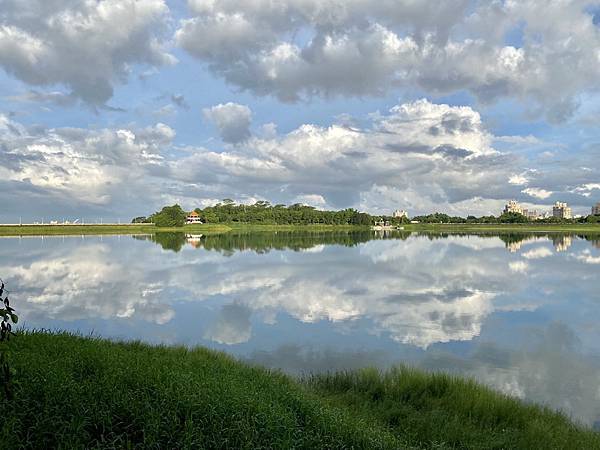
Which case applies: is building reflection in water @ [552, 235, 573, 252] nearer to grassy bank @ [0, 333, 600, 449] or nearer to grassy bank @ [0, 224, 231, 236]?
grassy bank @ [0, 333, 600, 449]

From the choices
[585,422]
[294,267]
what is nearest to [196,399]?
[585,422]

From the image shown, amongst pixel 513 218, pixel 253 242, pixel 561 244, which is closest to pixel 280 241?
pixel 253 242

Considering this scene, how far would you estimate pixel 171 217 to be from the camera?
126500 mm

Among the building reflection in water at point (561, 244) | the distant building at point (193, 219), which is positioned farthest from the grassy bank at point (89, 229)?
the building reflection in water at point (561, 244)

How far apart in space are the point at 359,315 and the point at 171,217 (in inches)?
4590

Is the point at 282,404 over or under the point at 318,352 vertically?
over

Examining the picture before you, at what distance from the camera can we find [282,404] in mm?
5895

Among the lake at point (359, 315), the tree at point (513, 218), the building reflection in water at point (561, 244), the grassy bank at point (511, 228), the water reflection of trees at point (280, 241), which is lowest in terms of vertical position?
the lake at point (359, 315)

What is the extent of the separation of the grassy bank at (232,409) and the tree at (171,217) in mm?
119820

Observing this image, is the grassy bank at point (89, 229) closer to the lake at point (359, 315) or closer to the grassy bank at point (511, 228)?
the grassy bank at point (511, 228)

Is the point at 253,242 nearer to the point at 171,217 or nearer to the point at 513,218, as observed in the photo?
the point at 171,217

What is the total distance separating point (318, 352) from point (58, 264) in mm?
26914

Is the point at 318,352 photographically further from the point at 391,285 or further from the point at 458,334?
the point at 391,285

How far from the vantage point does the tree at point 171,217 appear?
124688mm
